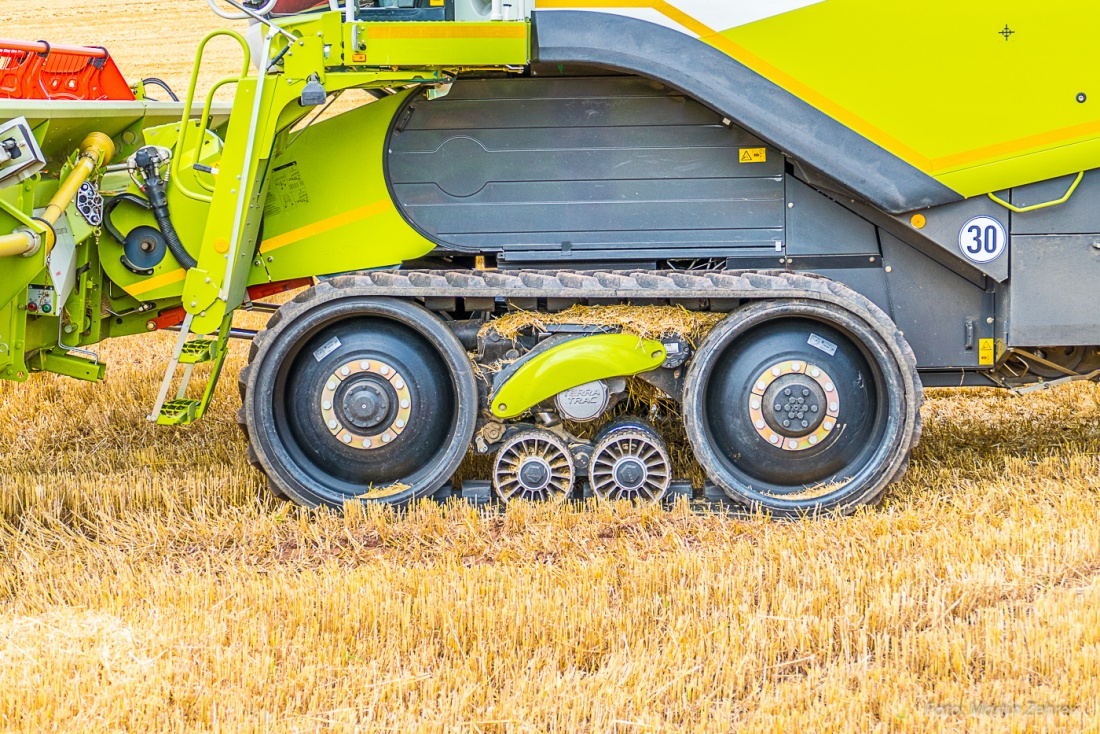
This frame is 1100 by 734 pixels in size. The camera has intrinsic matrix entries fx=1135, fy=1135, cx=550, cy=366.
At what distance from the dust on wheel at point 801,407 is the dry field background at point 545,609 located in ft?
0.75

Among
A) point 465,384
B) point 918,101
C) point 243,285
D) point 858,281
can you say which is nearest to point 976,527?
point 858,281

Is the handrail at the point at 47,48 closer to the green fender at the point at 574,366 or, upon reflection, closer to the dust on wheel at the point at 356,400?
the dust on wheel at the point at 356,400

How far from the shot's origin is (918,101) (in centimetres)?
462

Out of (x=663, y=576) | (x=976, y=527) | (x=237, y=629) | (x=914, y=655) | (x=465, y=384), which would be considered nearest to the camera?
(x=914, y=655)

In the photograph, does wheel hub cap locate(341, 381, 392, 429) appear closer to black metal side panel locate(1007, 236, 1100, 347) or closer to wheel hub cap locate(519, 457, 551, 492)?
wheel hub cap locate(519, 457, 551, 492)

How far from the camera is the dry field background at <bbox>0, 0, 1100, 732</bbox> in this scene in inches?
127

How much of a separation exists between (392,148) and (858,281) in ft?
7.01

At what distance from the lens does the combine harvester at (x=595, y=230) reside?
4.58m

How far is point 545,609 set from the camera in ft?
12.5

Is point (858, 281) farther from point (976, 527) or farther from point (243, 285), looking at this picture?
point (243, 285)

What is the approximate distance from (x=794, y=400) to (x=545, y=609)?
1609 millimetres

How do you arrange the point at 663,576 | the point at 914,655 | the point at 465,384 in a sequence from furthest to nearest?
→ 1. the point at 465,384
2. the point at 663,576
3. the point at 914,655

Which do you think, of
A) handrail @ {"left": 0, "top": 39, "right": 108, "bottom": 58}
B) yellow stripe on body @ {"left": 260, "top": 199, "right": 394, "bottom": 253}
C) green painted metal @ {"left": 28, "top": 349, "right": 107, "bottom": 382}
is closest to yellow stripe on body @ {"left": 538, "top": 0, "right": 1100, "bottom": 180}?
yellow stripe on body @ {"left": 260, "top": 199, "right": 394, "bottom": 253}

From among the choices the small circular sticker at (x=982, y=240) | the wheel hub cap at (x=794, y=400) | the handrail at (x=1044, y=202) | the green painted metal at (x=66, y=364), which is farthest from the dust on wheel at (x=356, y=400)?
the handrail at (x=1044, y=202)
